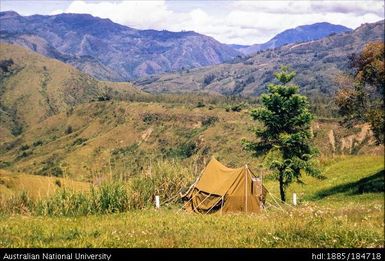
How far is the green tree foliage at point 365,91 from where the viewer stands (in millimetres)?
15228

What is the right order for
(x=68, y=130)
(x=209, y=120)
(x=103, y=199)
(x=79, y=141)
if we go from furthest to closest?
(x=68, y=130), (x=79, y=141), (x=209, y=120), (x=103, y=199)

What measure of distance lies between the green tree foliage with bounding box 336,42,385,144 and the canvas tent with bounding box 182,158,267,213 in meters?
5.05

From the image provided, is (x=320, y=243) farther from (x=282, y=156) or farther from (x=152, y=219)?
(x=282, y=156)

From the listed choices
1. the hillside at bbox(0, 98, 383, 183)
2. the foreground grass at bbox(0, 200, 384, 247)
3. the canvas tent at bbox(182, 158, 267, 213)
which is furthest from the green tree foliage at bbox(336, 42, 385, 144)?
the hillside at bbox(0, 98, 383, 183)

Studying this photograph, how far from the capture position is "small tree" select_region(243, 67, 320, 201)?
71.8 ft

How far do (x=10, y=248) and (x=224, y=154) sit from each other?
95008mm

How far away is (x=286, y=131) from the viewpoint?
22516mm

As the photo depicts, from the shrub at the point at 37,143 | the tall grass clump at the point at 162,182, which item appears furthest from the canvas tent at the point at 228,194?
the shrub at the point at 37,143

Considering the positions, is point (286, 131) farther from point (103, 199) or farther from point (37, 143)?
point (37, 143)

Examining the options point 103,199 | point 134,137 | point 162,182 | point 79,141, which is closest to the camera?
point 103,199

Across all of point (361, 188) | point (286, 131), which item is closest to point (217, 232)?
point (361, 188)

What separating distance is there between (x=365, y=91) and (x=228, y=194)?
689 cm

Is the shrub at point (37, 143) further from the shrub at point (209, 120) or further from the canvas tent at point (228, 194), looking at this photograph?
the canvas tent at point (228, 194)

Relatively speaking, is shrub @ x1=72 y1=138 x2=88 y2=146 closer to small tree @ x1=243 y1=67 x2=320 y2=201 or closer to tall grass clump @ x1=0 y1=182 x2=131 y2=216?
small tree @ x1=243 y1=67 x2=320 y2=201
